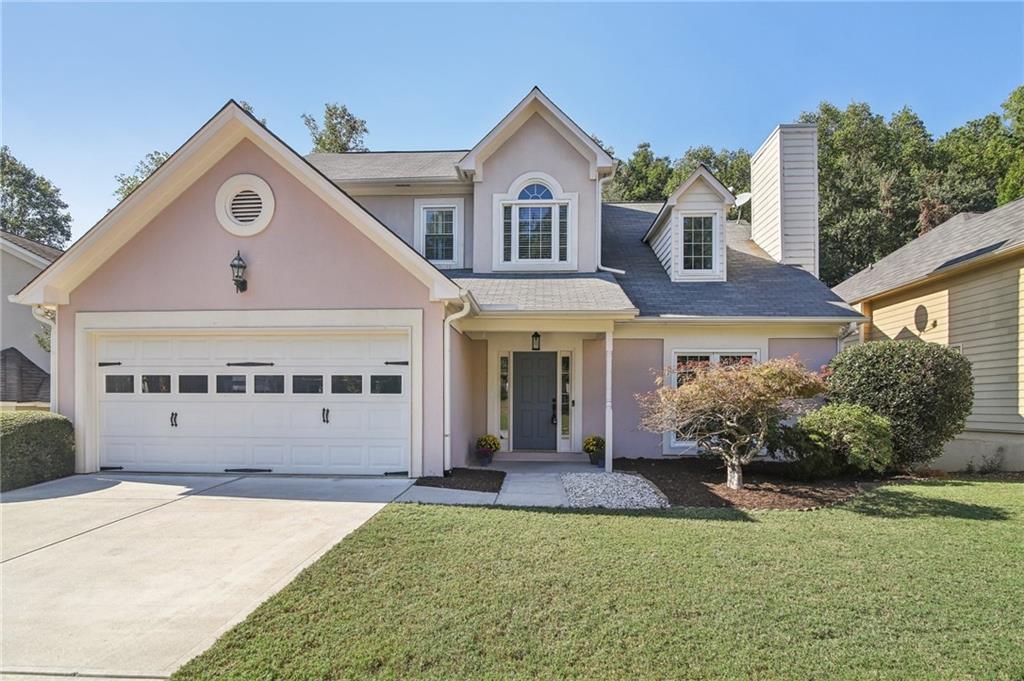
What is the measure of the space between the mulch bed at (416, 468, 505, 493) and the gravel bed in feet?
3.63

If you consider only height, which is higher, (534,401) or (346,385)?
(346,385)

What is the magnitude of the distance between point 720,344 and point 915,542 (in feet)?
17.2

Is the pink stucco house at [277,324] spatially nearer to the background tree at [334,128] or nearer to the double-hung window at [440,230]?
the double-hung window at [440,230]

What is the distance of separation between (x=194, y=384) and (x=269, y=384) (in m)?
1.32

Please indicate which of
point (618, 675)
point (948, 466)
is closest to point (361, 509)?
point (618, 675)

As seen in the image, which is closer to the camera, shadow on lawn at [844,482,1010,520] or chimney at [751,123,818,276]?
shadow on lawn at [844,482,1010,520]

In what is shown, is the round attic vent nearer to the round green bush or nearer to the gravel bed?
the gravel bed

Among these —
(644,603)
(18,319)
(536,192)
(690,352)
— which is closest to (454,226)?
(536,192)

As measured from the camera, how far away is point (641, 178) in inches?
1294

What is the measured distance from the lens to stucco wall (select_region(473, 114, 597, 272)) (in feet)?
35.3

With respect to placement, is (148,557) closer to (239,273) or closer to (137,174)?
(239,273)

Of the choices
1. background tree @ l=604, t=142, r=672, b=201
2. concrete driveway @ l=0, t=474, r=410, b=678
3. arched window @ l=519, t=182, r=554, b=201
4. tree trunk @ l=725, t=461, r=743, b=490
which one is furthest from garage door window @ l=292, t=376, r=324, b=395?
background tree @ l=604, t=142, r=672, b=201

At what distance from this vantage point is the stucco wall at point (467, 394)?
870cm

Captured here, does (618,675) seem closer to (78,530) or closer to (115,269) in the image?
(78,530)
